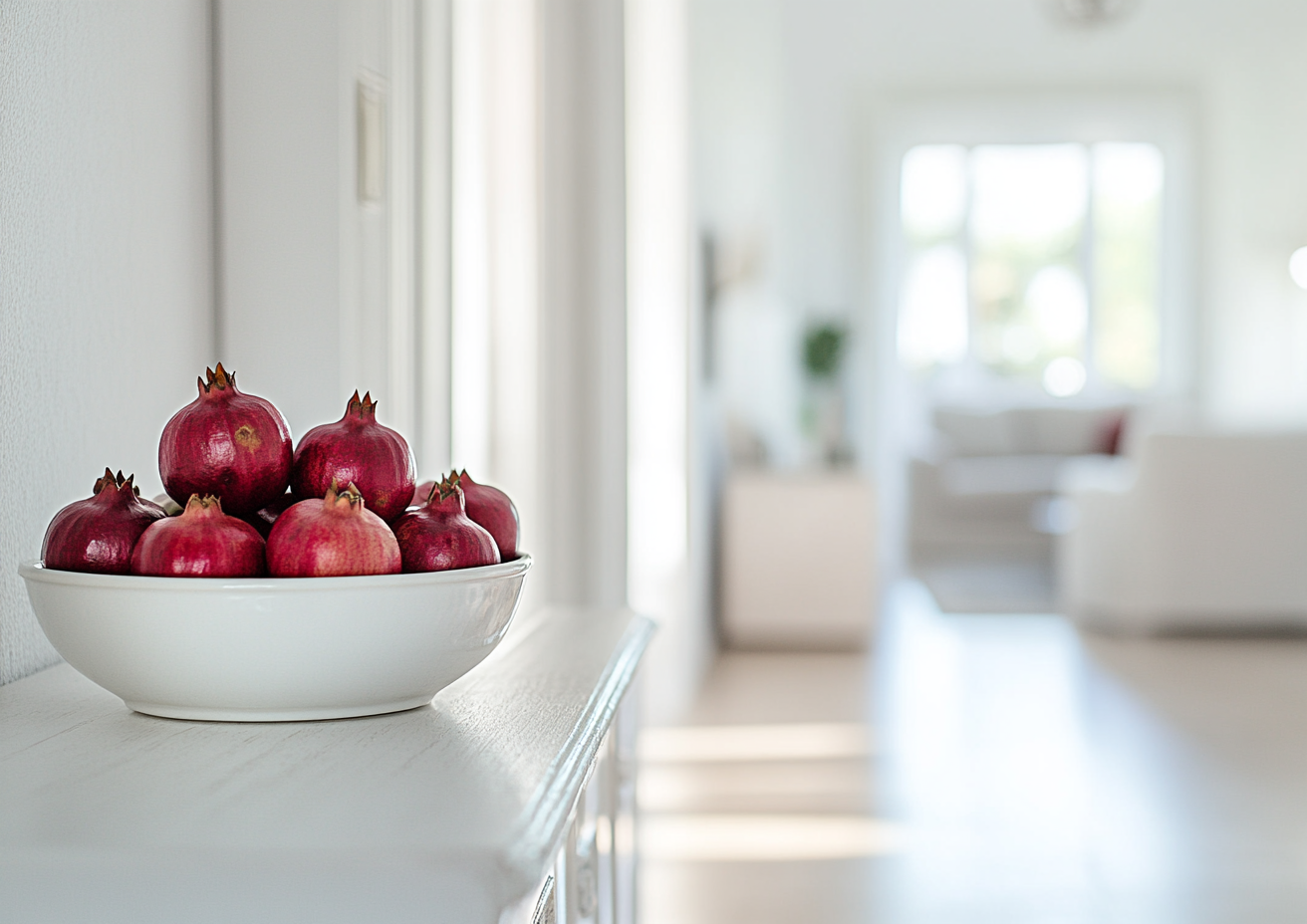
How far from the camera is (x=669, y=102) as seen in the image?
3.45m

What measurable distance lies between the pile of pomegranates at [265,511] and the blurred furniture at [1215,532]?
→ 4.16 meters

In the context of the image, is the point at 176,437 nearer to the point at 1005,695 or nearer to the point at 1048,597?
the point at 1005,695

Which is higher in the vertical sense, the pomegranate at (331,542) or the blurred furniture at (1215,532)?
the pomegranate at (331,542)

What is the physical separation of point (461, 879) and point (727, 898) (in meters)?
1.69

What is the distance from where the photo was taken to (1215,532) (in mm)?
4352

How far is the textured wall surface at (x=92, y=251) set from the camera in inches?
31.2

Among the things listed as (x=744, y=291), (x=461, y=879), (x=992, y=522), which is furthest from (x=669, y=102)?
(x=992, y=522)

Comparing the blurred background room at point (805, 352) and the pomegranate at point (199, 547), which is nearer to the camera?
the pomegranate at point (199, 547)

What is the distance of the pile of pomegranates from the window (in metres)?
7.04

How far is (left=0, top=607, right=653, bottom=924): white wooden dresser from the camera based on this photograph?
1.40ft

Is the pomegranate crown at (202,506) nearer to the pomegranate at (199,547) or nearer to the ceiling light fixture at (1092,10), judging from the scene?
the pomegranate at (199,547)

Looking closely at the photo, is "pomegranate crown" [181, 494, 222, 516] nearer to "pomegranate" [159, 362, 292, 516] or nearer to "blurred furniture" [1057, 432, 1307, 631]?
"pomegranate" [159, 362, 292, 516]

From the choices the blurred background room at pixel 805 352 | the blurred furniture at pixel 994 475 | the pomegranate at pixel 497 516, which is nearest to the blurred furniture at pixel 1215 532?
the blurred background room at pixel 805 352

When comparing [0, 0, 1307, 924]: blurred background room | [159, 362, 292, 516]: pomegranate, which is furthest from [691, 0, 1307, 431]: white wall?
[159, 362, 292, 516]: pomegranate
